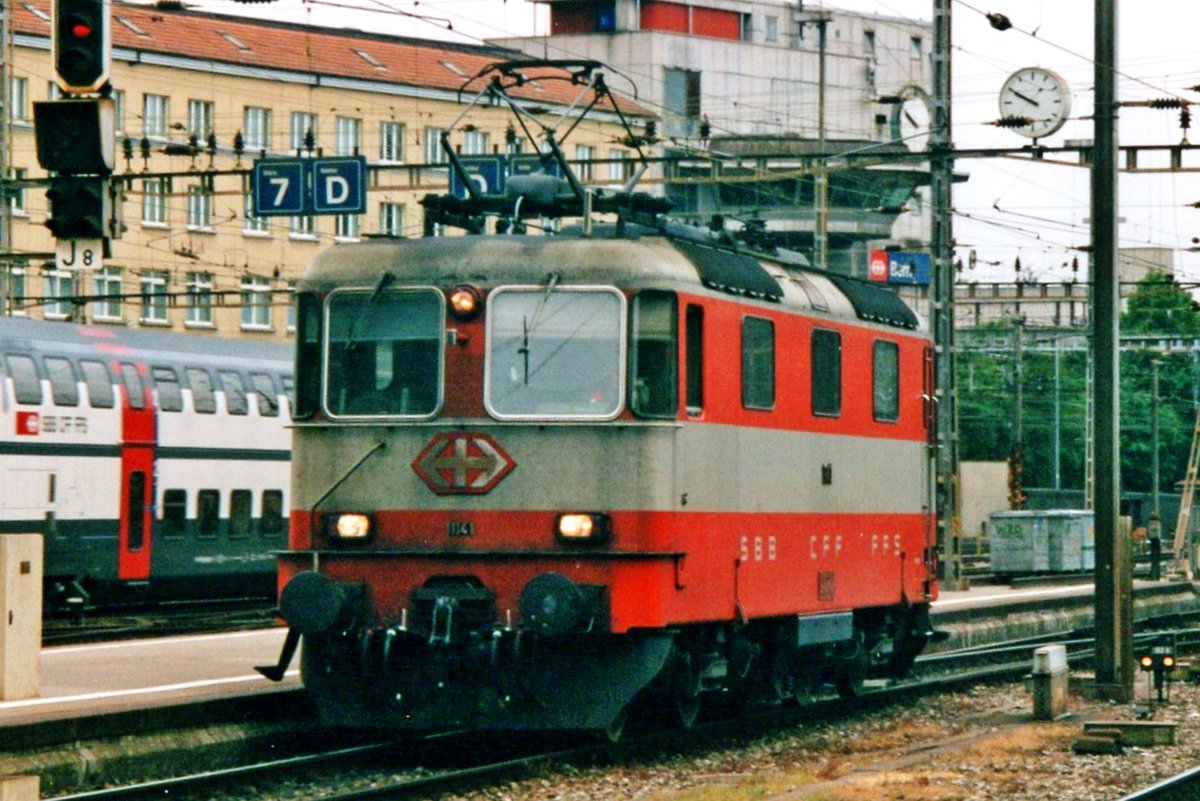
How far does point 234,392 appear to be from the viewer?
1377 inches

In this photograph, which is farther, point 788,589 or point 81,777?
point 788,589

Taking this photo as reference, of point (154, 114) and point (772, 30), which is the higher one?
point (772, 30)

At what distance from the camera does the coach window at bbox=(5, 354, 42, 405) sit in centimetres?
2973

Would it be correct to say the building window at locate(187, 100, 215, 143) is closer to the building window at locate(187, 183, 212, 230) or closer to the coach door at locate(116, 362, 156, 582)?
the building window at locate(187, 183, 212, 230)

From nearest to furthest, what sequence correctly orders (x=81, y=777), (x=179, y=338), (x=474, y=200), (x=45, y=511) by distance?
(x=81, y=777)
(x=474, y=200)
(x=45, y=511)
(x=179, y=338)

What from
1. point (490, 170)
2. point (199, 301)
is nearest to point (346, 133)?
point (199, 301)

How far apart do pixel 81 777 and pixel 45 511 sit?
15705mm

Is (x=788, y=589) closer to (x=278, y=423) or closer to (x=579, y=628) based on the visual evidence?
(x=579, y=628)

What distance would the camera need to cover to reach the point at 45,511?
98.7 feet

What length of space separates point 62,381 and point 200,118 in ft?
137

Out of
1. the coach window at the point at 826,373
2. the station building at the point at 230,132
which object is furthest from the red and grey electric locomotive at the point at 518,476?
the station building at the point at 230,132

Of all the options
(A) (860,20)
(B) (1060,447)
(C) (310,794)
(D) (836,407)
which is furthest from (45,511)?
(A) (860,20)

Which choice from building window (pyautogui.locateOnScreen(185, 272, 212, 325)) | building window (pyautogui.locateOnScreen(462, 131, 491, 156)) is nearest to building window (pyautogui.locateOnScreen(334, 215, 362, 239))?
building window (pyautogui.locateOnScreen(185, 272, 212, 325))

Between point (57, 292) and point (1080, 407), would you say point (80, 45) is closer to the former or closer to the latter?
point (57, 292)
